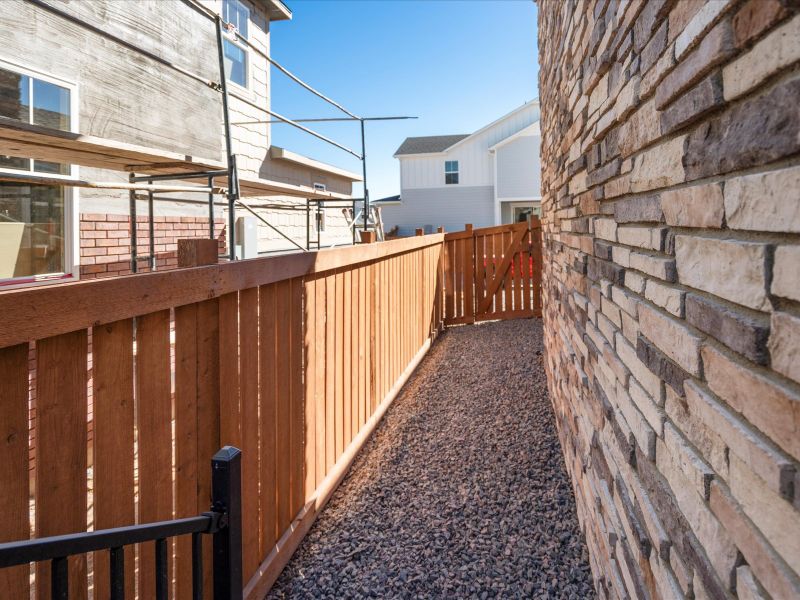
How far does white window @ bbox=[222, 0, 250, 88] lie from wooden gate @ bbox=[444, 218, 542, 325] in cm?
387

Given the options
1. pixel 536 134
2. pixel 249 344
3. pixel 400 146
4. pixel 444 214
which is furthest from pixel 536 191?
pixel 249 344

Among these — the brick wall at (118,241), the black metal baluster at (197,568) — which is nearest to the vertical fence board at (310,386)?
the black metal baluster at (197,568)

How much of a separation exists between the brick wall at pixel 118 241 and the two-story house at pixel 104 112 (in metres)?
0.01

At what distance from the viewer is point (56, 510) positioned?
51.9 inches

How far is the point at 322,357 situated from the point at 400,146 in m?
22.9

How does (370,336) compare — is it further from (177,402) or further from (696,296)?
(696,296)

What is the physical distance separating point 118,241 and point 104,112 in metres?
1.21

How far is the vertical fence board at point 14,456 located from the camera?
1180 mm

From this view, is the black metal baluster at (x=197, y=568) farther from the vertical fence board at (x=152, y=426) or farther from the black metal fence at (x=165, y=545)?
the vertical fence board at (x=152, y=426)

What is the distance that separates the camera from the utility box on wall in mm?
6898

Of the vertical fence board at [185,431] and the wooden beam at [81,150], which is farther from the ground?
the wooden beam at [81,150]

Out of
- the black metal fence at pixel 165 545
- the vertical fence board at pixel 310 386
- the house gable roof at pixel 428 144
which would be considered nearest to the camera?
the black metal fence at pixel 165 545

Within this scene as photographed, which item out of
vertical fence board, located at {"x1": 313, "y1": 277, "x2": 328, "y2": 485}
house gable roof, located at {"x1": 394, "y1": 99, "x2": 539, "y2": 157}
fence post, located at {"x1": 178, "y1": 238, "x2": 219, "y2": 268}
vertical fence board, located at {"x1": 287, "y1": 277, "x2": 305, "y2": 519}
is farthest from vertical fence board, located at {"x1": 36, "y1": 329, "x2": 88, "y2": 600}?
house gable roof, located at {"x1": 394, "y1": 99, "x2": 539, "y2": 157}

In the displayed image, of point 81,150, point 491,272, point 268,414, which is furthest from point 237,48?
point 268,414
